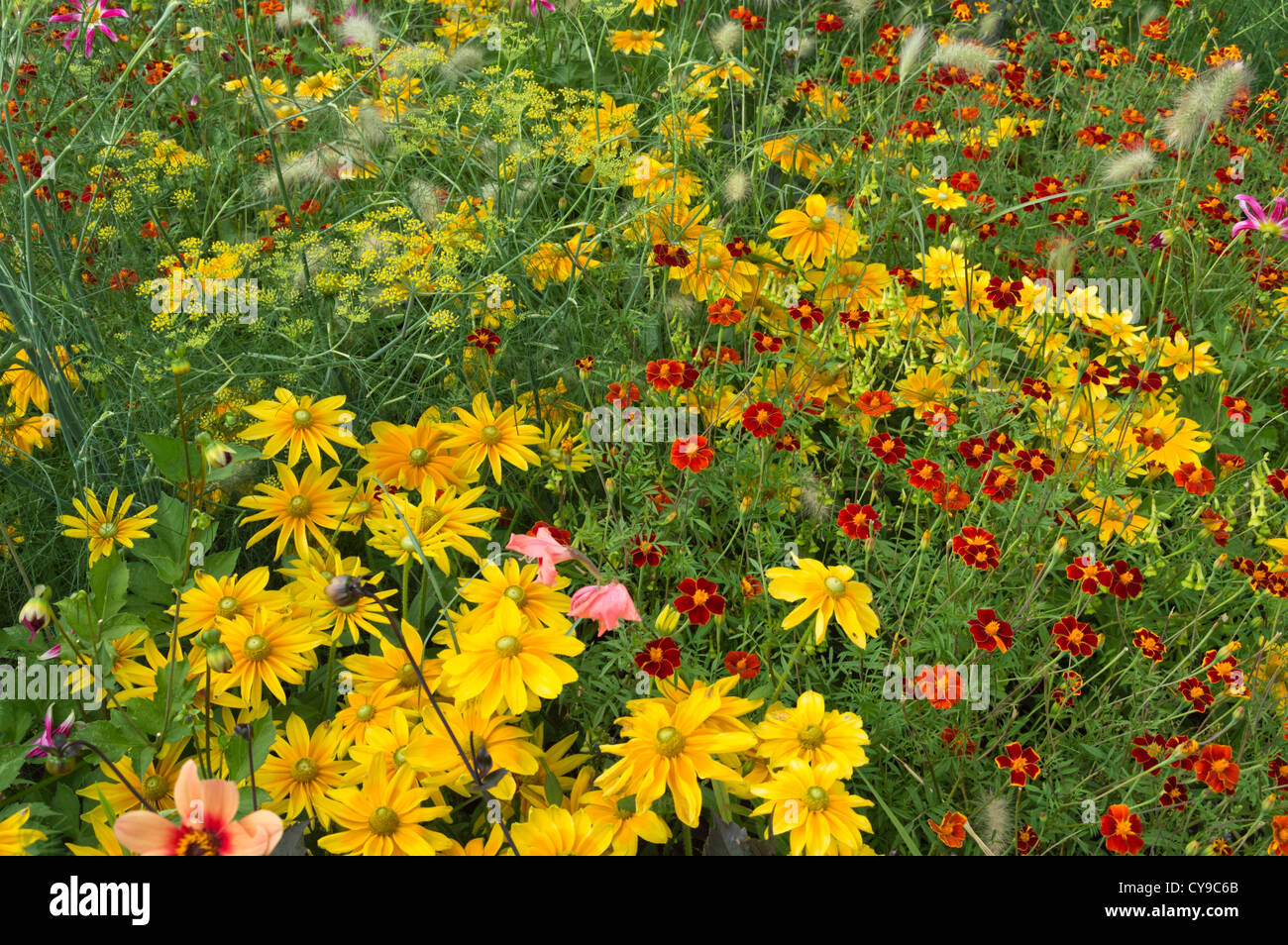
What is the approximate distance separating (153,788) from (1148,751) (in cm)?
157

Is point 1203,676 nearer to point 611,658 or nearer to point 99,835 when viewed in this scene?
point 611,658

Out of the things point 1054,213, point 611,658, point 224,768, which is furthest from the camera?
point 1054,213

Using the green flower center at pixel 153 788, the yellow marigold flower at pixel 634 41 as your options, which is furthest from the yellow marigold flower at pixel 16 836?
the yellow marigold flower at pixel 634 41

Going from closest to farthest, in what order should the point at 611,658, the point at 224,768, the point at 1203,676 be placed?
the point at 224,768, the point at 611,658, the point at 1203,676

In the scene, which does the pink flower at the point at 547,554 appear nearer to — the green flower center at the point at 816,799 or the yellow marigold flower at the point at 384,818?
the yellow marigold flower at the point at 384,818

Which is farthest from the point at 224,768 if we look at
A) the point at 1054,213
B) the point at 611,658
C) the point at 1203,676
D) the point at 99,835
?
the point at 1054,213

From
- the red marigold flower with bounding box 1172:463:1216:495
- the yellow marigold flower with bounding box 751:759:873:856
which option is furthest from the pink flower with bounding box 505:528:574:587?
the red marigold flower with bounding box 1172:463:1216:495

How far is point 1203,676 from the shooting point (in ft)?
5.64

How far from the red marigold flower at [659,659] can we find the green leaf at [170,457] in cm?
82

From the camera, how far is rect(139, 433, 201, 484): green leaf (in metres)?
1.52

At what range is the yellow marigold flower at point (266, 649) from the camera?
147 centimetres

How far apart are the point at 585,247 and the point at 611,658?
92cm

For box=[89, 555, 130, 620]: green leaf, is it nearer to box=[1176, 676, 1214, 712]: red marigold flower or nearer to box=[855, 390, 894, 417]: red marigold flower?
box=[855, 390, 894, 417]: red marigold flower

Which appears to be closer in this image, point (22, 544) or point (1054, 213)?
point (22, 544)
